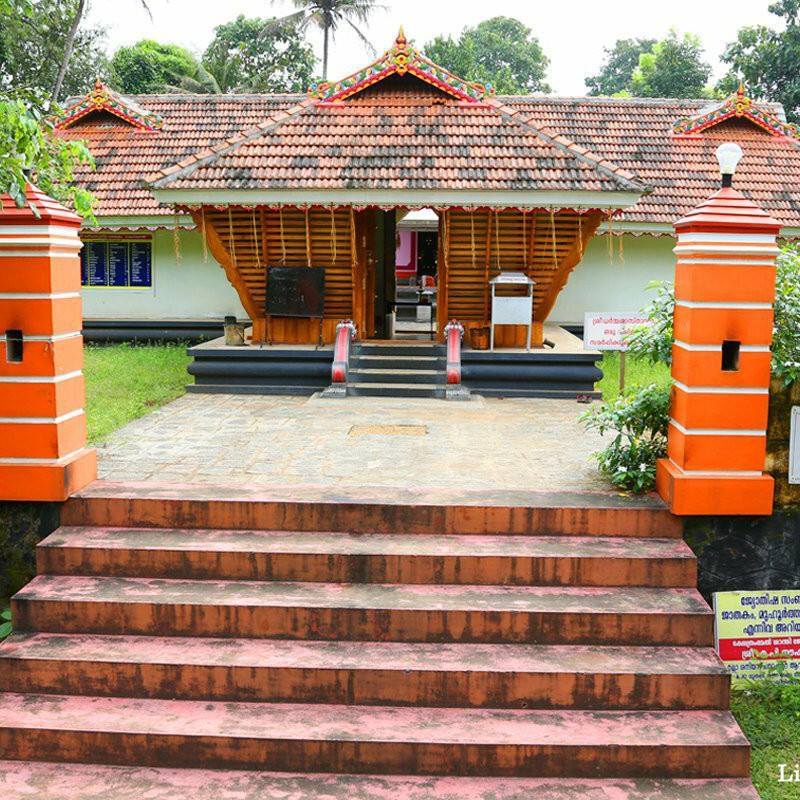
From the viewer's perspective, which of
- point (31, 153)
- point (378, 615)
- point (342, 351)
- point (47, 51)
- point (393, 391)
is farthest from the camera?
point (47, 51)

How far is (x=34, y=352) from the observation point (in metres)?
5.52

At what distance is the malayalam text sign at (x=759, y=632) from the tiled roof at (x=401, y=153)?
6.41 m

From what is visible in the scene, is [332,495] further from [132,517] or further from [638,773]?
[638,773]

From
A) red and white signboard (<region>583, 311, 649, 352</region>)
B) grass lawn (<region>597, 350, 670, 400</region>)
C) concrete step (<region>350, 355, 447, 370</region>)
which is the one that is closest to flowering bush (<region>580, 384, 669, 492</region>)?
red and white signboard (<region>583, 311, 649, 352</region>)

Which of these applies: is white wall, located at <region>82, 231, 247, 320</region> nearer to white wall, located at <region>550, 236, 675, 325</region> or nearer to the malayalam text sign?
white wall, located at <region>550, 236, 675, 325</region>

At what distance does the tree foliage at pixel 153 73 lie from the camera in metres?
28.2

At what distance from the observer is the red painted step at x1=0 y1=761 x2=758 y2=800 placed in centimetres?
414

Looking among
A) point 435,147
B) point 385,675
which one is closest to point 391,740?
point 385,675

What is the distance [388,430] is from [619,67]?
5322 cm

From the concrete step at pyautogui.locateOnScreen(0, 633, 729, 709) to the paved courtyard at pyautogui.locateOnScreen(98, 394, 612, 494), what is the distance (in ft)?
4.70

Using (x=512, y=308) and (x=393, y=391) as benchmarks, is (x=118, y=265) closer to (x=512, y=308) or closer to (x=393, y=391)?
(x=393, y=391)

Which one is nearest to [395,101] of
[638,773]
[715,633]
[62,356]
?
[62,356]

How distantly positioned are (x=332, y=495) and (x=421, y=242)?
18207 mm

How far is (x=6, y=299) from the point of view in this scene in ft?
18.1
